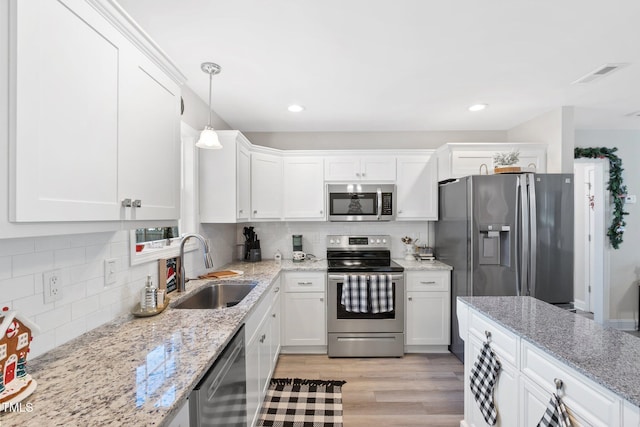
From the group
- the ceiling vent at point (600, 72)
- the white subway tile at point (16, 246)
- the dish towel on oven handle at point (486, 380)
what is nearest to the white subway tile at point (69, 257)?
the white subway tile at point (16, 246)

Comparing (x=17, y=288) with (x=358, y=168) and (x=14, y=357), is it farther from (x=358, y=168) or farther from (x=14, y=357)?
(x=358, y=168)

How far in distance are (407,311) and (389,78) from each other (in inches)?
88.2

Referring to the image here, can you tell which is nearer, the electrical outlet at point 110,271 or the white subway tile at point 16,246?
the white subway tile at point 16,246

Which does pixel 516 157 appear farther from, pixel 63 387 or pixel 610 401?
pixel 63 387

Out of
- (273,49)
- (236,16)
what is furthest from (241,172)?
(236,16)

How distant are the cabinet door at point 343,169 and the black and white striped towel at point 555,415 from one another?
2.57m

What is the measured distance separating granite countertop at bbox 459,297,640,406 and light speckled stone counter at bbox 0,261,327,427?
1326 millimetres

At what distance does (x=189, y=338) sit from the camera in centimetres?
131

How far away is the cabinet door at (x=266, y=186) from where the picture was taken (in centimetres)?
318

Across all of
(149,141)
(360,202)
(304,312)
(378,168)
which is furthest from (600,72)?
(304,312)

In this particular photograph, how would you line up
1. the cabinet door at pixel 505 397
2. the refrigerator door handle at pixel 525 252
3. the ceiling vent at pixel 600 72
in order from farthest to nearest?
the refrigerator door handle at pixel 525 252 → the ceiling vent at pixel 600 72 → the cabinet door at pixel 505 397

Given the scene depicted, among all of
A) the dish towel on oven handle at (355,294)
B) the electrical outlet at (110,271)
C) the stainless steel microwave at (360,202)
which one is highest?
the stainless steel microwave at (360,202)

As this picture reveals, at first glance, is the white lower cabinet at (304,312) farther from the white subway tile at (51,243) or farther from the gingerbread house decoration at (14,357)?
the gingerbread house decoration at (14,357)

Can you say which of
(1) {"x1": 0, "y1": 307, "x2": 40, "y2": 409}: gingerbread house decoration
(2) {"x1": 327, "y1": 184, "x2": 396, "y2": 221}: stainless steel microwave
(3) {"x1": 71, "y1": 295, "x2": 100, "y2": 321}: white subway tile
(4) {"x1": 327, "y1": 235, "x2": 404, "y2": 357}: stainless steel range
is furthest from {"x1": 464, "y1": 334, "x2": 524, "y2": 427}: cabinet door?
(3) {"x1": 71, "y1": 295, "x2": 100, "y2": 321}: white subway tile
